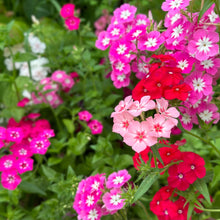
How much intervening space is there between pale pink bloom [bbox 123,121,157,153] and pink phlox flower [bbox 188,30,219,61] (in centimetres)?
38

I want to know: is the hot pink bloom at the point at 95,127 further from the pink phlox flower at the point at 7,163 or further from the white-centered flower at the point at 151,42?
the white-centered flower at the point at 151,42

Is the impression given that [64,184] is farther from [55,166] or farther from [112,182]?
[55,166]

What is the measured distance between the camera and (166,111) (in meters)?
1.20

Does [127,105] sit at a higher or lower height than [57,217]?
higher

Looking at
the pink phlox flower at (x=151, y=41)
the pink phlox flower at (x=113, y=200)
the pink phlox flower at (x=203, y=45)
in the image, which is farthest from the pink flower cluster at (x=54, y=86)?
the pink phlox flower at (x=203, y=45)

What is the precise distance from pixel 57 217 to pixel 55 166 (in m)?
0.44

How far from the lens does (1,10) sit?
3.60 m

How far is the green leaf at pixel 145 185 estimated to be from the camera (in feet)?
4.10

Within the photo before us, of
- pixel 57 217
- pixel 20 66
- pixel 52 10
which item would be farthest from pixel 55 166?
pixel 52 10

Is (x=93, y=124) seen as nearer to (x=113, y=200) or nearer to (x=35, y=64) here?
(x=113, y=200)

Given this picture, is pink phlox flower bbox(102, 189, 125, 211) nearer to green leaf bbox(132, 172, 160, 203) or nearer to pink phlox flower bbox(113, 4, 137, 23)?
green leaf bbox(132, 172, 160, 203)

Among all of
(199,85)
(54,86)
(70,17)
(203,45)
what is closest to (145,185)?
(199,85)

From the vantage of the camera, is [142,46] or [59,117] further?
[59,117]

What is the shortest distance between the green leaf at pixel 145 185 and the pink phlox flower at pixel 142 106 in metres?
0.27
